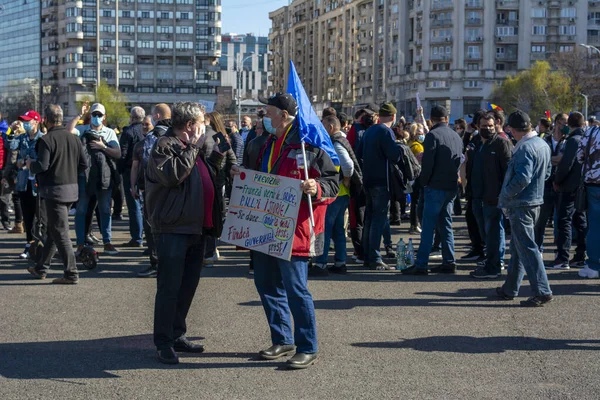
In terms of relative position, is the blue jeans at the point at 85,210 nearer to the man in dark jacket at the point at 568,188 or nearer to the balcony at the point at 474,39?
the man in dark jacket at the point at 568,188

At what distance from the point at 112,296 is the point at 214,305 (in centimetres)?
128

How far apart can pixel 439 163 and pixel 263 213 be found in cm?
485

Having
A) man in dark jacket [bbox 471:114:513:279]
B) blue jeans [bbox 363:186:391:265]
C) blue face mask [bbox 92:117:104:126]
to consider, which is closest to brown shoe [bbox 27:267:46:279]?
blue face mask [bbox 92:117:104:126]

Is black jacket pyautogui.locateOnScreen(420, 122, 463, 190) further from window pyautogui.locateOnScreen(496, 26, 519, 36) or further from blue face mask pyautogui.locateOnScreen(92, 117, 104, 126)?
window pyautogui.locateOnScreen(496, 26, 519, 36)

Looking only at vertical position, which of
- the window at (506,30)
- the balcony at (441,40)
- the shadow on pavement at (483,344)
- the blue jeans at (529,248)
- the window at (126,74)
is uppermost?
the window at (506,30)

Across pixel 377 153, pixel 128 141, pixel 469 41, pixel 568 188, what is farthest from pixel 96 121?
pixel 469 41

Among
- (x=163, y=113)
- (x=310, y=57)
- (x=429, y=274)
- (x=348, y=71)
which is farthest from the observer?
(x=310, y=57)

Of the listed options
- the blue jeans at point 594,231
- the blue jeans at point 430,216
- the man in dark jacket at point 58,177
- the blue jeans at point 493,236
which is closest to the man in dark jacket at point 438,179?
the blue jeans at point 430,216

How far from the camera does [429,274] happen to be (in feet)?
38.4

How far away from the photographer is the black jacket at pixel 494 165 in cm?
1118

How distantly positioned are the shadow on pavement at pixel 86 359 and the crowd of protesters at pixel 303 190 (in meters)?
0.19

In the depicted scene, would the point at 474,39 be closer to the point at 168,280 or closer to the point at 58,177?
the point at 58,177

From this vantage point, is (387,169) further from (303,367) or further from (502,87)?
(502,87)

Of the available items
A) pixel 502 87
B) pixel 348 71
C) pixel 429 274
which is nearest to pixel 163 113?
pixel 429 274
